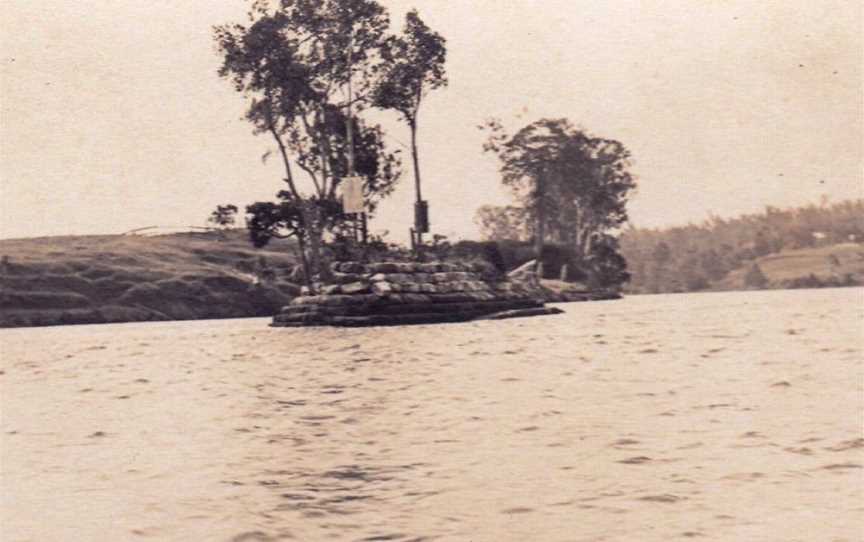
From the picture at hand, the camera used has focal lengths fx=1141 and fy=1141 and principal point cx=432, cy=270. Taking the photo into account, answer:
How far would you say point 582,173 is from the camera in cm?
5800

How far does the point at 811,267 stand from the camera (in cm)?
5756

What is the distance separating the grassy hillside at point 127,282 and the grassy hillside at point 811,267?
85.5 feet

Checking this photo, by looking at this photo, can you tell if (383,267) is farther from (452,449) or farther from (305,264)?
(452,449)

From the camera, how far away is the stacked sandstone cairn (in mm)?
29453

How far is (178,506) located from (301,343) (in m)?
15.9

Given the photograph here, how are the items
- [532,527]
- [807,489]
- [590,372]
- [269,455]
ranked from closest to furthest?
1. [532,527]
2. [807,489]
3. [269,455]
4. [590,372]

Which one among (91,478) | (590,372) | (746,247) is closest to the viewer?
(91,478)

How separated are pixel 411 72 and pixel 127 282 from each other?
19.3 meters

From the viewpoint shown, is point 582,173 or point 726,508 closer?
point 726,508

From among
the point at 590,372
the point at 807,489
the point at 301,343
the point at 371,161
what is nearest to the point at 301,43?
the point at 371,161

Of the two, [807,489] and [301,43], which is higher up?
[301,43]

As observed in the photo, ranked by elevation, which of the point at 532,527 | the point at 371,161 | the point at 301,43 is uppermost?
the point at 301,43

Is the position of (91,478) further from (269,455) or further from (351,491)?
(351,491)

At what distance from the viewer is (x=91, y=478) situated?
6.84 metres
